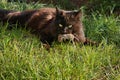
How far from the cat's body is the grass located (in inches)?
6.5

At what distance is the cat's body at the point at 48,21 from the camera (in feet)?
16.1

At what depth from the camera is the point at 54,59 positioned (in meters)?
4.11

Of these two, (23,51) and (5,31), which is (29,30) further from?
(23,51)

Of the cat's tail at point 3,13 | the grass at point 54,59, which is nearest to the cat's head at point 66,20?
the grass at point 54,59

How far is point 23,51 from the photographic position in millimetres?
4305

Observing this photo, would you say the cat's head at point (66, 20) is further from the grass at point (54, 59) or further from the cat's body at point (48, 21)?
the grass at point (54, 59)

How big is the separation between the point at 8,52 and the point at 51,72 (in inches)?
25.6

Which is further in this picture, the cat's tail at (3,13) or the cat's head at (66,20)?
the cat's tail at (3,13)

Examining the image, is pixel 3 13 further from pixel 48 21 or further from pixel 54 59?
pixel 54 59

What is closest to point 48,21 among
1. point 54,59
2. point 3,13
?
point 3,13

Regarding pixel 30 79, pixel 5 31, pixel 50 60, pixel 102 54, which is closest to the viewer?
pixel 30 79

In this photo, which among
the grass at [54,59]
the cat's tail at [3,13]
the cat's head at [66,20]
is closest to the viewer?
the grass at [54,59]

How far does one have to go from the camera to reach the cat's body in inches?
193

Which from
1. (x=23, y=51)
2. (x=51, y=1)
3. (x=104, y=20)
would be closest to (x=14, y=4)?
(x=51, y=1)
